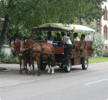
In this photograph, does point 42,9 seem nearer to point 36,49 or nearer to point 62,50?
point 36,49

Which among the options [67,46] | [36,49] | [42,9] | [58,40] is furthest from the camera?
[58,40]

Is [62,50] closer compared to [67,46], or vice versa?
[67,46]

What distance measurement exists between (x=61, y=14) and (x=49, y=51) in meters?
2.16

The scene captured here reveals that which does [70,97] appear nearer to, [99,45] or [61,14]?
[61,14]

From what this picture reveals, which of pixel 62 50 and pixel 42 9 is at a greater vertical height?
pixel 42 9

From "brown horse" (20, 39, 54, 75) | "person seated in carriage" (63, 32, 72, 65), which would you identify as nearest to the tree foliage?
"person seated in carriage" (63, 32, 72, 65)

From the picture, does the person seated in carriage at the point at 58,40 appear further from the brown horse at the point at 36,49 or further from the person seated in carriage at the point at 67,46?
the brown horse at the point at 36,49

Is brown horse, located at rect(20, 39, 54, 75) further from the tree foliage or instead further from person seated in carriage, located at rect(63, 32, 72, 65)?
the tree foliage

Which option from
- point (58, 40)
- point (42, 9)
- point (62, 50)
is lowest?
point (62, 50)

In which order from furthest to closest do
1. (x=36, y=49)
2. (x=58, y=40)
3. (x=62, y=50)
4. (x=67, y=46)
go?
(x=58, y=40) < (x=62, y=50) < (x=67, y=46) < (x=36, y=49)

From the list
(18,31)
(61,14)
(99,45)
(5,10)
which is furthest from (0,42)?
(99,45)

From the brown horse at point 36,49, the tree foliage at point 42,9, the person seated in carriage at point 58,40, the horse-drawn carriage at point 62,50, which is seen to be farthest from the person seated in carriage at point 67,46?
the brown horse at point 36,49

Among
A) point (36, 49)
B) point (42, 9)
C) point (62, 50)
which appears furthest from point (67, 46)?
point (42, 9)

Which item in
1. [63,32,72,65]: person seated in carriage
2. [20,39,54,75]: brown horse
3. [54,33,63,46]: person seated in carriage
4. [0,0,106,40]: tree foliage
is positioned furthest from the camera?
[54,33,63,46]: person seated in carriage
